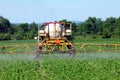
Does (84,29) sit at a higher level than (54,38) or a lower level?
higher

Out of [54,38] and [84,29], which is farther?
[84,29]

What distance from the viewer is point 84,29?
8681cm

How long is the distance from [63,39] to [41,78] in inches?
535

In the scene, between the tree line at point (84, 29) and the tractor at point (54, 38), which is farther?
the tree line at point (84, 29)

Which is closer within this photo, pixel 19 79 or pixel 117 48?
pixel 19 79

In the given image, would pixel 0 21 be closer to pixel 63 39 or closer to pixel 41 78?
pixel 63 39

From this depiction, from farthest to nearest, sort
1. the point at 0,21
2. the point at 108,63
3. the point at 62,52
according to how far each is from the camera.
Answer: the point at 0,21 → the point at 62,52 → the point at 108,63

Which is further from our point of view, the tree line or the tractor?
the tree line

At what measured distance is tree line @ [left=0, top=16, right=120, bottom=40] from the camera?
70438 millimetres

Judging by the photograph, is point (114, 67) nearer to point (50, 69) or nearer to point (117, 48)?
point (50, 69)

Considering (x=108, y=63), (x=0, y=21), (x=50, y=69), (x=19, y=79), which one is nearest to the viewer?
(x=19, y=79)

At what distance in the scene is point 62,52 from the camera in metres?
26.5

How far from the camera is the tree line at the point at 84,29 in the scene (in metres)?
70.4

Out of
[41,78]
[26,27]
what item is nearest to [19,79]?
[41,78]
